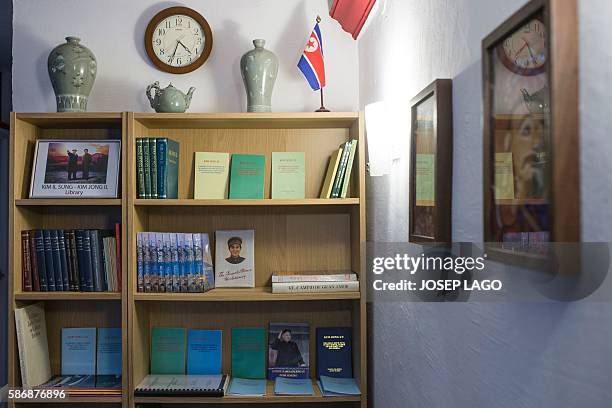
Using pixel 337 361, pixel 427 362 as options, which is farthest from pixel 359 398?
pixel 427 362

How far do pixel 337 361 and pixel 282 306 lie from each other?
1.06 ft

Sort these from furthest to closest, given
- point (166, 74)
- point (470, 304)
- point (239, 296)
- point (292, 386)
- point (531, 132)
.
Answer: point (166, 74)
point (292, 386)
point (239, 296)
point (470, 304)
point (531, 132)

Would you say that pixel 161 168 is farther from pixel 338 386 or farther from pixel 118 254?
pixel 338 386

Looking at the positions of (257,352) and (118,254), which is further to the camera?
(257,352)

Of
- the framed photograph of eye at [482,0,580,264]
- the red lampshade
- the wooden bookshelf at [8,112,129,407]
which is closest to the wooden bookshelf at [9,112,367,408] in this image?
the wooden bookshelf at [8,112,129,407]

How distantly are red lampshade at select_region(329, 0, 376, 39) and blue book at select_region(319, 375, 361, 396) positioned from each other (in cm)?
143

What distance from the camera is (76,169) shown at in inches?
93.5

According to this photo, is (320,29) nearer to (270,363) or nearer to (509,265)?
(270,363)

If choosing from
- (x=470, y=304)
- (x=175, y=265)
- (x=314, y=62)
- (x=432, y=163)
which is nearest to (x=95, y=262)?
(x=175, y=265)

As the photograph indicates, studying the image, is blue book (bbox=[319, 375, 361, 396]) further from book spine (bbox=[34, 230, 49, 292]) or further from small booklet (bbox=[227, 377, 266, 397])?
book spine (bbox=[34, 230, 49, 292])

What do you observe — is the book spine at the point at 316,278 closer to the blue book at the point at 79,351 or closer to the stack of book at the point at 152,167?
the stack of book at the point at 152,167

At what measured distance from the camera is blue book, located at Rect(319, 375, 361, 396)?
2271 mm

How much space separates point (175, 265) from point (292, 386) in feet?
2.18

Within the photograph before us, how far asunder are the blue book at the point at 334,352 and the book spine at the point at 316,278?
0.30 m
